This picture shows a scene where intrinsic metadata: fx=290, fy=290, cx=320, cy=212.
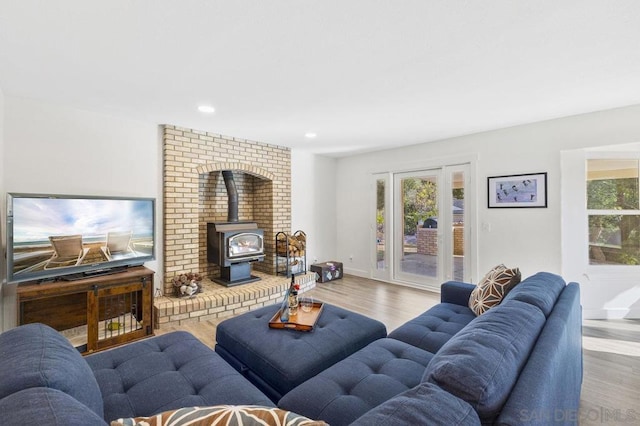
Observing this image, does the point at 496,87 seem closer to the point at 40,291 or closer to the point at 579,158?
the point at 579,158

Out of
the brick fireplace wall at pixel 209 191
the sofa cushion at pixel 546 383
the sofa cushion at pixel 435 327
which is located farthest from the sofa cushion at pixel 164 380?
the brick fireplace wall at pixel 209 191

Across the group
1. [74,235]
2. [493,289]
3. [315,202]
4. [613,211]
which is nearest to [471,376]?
[493,289]

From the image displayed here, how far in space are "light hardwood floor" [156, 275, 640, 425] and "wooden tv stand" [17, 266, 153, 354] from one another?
0.33m

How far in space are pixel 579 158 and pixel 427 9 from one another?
297cm

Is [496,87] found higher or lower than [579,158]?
higher

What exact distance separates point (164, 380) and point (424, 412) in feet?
4.00

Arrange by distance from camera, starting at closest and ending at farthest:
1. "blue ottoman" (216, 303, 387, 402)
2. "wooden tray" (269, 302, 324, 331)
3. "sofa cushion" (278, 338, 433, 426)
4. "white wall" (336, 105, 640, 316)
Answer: "sofa cushion" (278, 338, 433, 426), "blue ottoman" (216, 303, 387, 402), "wooden tray" (269, 302, 324, 331), "white wall" (336, 105, 640, 316)

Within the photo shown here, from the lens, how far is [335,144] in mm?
4531

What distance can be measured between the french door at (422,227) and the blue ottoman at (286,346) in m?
2.63

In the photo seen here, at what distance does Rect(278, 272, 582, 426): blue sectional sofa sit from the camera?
76 cm

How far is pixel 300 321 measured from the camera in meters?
2.02

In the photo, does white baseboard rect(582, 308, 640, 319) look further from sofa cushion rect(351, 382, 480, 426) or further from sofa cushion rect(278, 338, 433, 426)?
sofa cushion rect(351, 382, 480, 426)

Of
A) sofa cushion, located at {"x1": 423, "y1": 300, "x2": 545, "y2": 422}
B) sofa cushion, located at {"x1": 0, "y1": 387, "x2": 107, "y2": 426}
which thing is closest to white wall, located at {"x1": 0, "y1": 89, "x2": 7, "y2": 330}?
sofa cushion, located at {"x1": 0, "y1": 387, "x2": 107, "y2": 426}

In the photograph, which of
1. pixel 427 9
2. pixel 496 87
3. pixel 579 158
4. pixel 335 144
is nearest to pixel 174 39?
pixel 427 9
